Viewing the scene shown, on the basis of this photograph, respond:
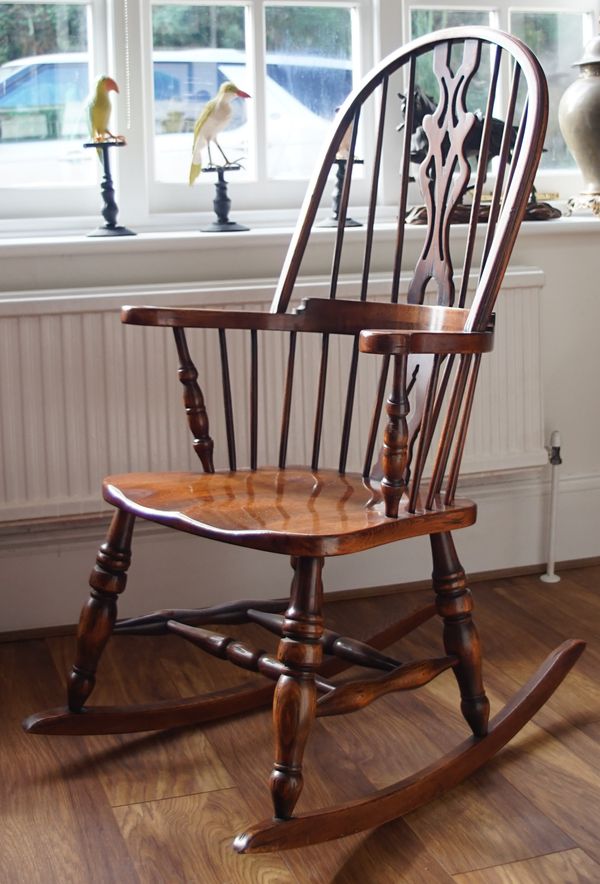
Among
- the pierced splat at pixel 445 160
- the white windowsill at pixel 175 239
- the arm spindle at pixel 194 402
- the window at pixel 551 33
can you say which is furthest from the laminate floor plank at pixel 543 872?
the window at pixel 551 33

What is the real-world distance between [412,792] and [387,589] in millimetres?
971

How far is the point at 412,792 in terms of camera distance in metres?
1.53

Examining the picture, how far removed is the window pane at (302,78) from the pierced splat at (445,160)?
0.80m

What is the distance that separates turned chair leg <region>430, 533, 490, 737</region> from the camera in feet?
5.40

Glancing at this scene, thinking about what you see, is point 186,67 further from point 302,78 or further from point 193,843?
point 193,843

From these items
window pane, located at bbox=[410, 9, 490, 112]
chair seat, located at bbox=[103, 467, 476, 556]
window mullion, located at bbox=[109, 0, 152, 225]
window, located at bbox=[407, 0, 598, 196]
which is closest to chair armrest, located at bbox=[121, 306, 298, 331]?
chair seat, located at bbox=[103, 467, 476, 556]

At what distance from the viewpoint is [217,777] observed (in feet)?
5.46

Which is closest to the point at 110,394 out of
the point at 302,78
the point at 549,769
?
the point at 302,78

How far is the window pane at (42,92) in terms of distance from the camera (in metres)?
2.36

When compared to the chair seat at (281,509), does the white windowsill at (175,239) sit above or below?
above

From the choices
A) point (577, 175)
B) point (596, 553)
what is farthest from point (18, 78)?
point (596, 553)

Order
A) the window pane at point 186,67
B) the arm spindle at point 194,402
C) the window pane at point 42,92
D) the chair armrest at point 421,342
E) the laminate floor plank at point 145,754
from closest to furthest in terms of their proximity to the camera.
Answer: the chair armrest at point 421,342, the laminate floor plank at point 145,754, the arm spindle at point 194,402, the window pane at point 42,92, the window pane at point 186,67

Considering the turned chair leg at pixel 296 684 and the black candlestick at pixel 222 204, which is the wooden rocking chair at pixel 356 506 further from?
the black candlestick at pixel 222 204

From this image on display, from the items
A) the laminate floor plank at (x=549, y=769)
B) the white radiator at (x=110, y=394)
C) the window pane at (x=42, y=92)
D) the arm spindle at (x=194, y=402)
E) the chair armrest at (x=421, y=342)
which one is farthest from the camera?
the window pane at (x=42, y=92)
